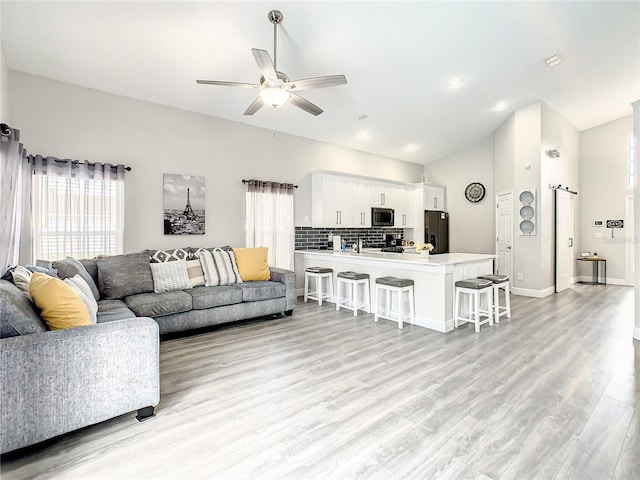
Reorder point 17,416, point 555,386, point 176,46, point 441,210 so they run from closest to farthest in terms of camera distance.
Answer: point 17,416 → point 555,386 → point 176,46 → point 441,210

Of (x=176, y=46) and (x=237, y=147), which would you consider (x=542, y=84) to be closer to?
(x=237, y=147)

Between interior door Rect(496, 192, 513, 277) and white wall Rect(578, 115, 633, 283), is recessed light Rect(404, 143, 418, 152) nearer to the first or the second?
interior door Rect(496, 192, 513, 277)

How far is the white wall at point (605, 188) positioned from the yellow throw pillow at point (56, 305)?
962 centimetres

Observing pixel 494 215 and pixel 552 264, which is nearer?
pixel 552 264

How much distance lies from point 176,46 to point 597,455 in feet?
15.8

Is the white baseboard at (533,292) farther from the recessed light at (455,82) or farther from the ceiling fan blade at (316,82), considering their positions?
the ceiling fan blade at (316,82)

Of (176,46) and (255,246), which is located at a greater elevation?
(176,46)

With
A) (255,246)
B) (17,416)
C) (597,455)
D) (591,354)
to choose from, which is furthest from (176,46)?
(591,354)

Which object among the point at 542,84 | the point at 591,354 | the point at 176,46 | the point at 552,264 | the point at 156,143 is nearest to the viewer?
the point at 591,354

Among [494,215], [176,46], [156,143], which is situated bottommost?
[494,215]

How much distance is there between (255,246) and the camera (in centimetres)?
535

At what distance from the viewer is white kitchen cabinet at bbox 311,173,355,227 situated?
597 cm

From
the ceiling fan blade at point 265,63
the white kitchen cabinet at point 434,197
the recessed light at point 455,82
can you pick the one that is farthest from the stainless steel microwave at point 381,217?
the ceiling fan blade at point 265,63

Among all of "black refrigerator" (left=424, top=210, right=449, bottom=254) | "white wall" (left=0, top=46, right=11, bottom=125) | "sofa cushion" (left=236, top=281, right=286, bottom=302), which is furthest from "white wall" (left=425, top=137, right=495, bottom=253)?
"white wall" (left=0, top=46, right=11, bottom=125)
